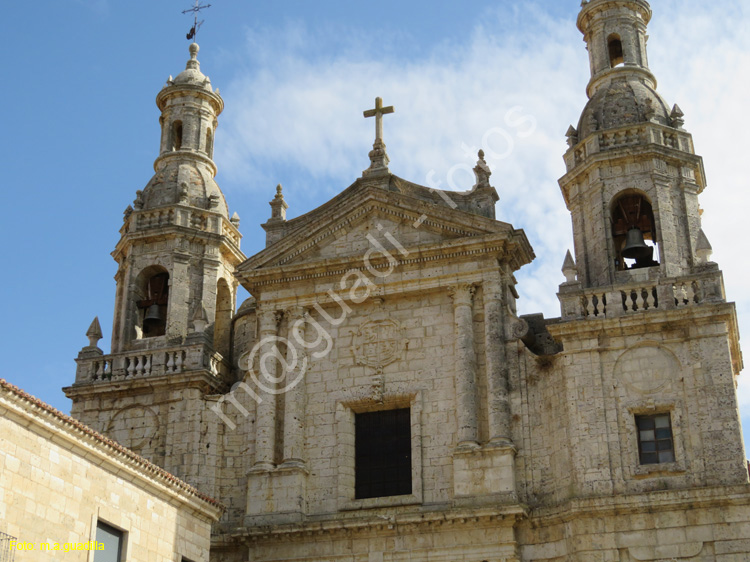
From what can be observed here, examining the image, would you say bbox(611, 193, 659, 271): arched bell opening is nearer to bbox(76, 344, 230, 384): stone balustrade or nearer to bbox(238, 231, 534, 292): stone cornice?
bbox(238, 231, 534, 292): stone cornice

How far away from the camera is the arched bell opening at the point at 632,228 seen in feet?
75.8

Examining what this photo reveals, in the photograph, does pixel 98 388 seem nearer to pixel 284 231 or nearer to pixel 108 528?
pixel 284 231

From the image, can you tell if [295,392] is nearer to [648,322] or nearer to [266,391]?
[266,391]

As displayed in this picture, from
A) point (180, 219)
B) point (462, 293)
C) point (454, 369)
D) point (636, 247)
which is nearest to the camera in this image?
point (454, 369)

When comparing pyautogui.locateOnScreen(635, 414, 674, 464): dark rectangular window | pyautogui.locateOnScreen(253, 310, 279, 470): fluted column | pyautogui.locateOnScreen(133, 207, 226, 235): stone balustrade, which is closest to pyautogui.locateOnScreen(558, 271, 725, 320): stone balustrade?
pyautogui.locateOnScreen(635, 414, 674, 464): dark rectangular window

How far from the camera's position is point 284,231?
2544 cm

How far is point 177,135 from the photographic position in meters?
28.9

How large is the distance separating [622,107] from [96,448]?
13351 millimetres

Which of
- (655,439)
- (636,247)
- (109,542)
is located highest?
(636,247)

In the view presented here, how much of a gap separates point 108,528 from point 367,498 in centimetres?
619

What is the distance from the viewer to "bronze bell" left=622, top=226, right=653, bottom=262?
2292 centimetres

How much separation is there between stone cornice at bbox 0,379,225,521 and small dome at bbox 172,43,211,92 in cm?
1261

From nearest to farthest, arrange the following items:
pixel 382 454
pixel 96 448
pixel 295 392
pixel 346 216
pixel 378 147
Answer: pixel 96 448
pixel 382 454
pixel 295 392
pixel 346 216
pixel 378 147

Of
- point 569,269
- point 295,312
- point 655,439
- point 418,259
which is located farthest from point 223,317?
point 655,439
